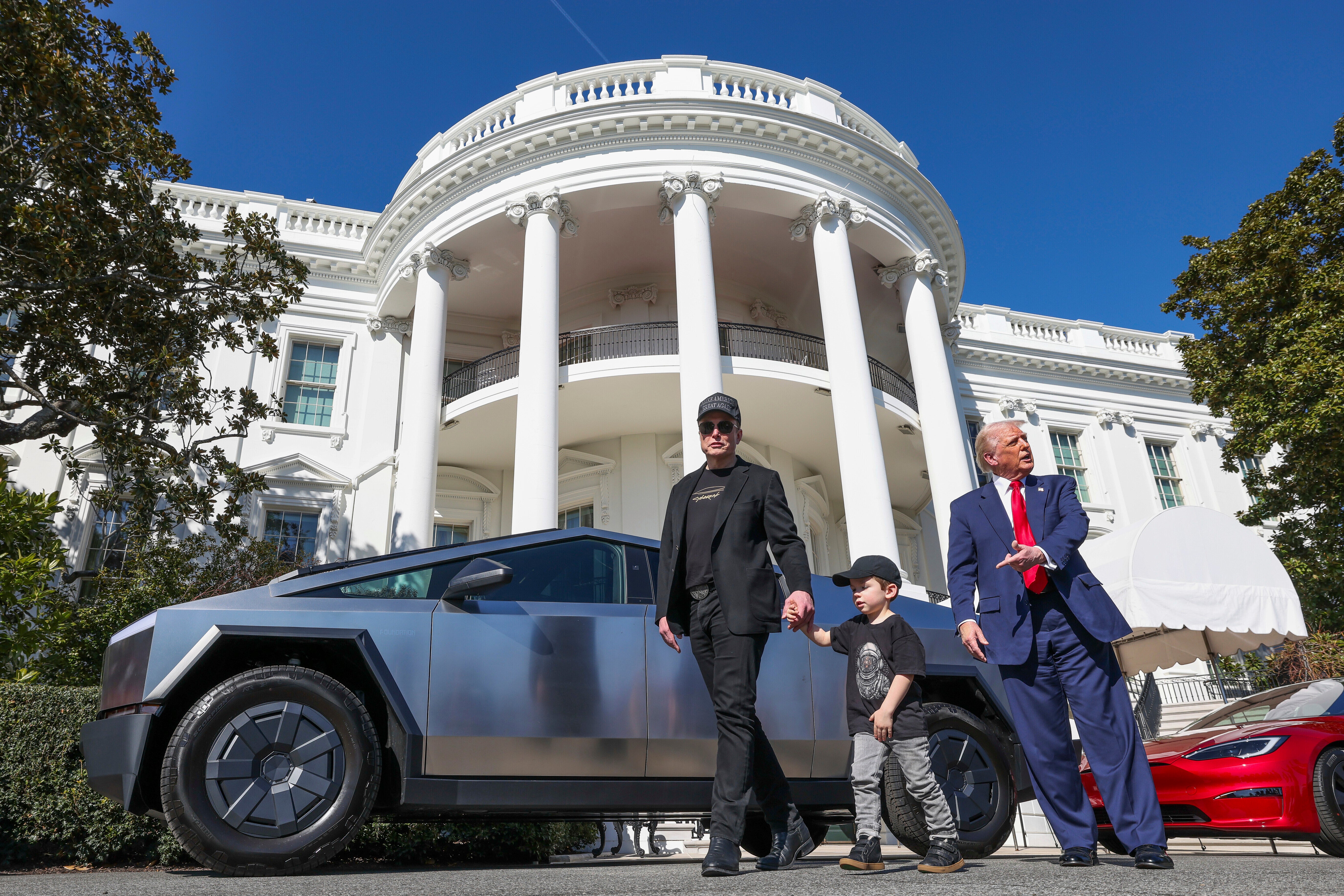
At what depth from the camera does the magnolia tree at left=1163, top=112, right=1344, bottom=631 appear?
12656mm

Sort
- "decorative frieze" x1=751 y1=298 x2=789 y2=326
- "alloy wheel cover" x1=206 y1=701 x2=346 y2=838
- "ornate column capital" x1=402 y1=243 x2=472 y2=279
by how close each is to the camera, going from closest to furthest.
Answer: "alloy wheel cover" x1=206 y1=701 x2=346 y2=838 → "ornate column capital" x1=402 y1=243 x2=472 y2=279 → "decorative frieze" x1=751 y1=298 x2=789 y2=326

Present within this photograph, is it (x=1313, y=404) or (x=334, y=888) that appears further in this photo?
(x=1313, y=404)

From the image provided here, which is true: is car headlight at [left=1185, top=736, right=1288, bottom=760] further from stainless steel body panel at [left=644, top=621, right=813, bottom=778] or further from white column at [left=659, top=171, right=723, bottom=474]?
white column at [left=659, top=171, right=723, bottom=474]

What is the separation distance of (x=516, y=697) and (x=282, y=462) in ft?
48.0

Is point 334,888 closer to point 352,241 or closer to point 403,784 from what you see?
point 403,784

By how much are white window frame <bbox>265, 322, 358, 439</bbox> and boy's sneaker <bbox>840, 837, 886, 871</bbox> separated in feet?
51.7

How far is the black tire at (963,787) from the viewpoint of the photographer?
3916 mm

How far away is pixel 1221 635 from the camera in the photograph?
10.9 meters

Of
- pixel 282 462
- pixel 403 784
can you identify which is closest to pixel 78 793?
pixel 403 784

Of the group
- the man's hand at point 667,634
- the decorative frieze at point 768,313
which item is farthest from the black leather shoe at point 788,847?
→ the decorative frieze at point 768,313

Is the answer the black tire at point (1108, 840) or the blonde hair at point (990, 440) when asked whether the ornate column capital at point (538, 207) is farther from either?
the black tire at point (1108, 840)

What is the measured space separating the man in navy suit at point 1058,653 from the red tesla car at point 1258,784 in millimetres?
2073

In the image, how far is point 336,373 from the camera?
59.3 feet

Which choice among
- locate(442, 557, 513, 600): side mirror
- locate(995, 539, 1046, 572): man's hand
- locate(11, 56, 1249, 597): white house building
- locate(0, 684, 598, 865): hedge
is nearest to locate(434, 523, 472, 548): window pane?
locate(11, 56, 1249, 597): white house building
